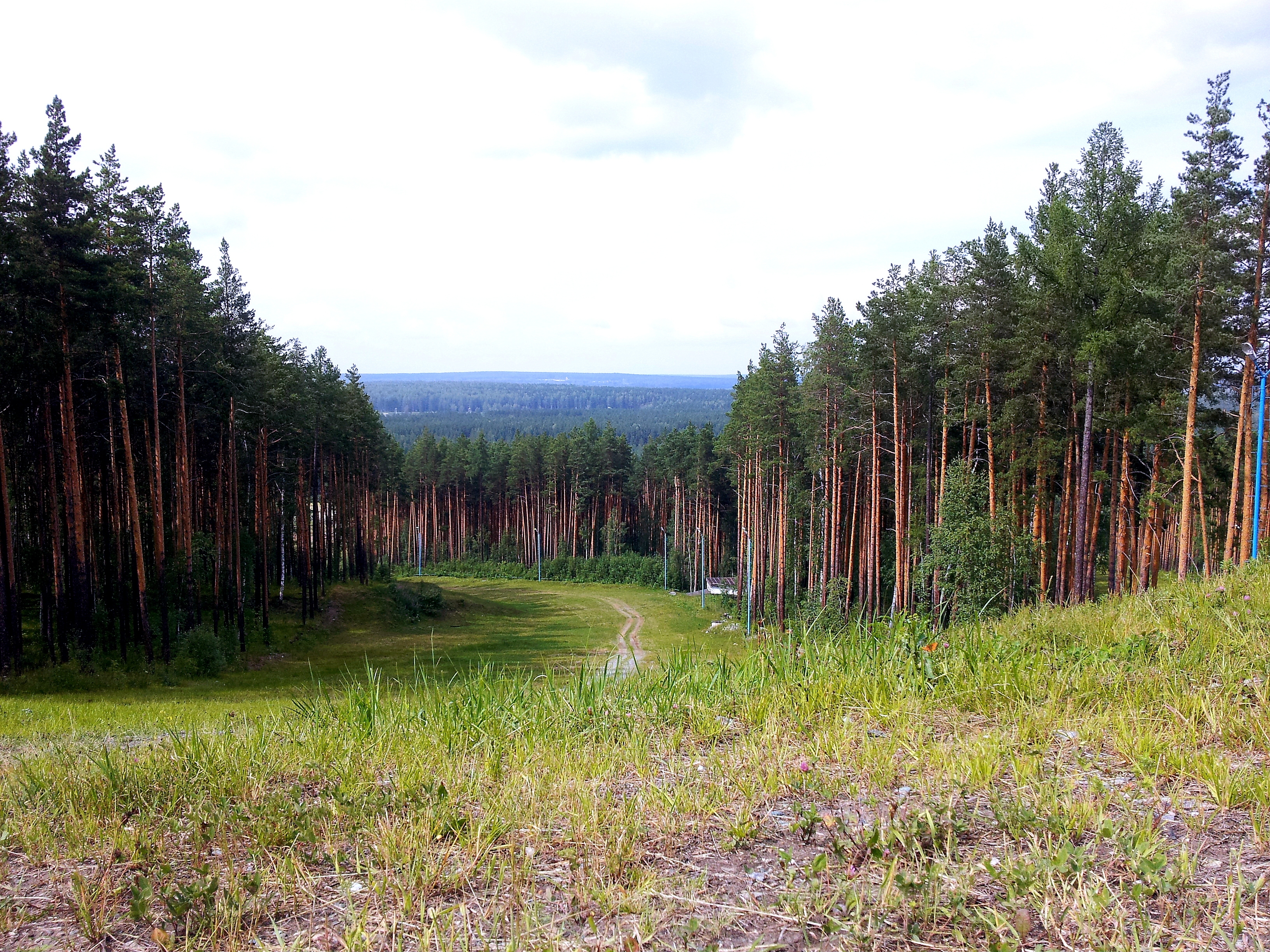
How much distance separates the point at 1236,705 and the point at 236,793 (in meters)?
5.24

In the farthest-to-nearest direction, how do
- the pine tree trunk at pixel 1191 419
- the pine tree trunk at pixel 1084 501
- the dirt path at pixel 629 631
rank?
the dirt path at pixel 629 631 → the pine tree trunk at pixel 1084 501 → the pine tree trunk at pixel 1191 419

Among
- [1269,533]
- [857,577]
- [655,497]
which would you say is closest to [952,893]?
[1269,533]

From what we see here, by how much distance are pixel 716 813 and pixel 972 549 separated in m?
21.7

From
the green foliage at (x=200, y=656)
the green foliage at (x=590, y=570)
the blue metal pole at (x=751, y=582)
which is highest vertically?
the green foliage at (x=200, y=656)

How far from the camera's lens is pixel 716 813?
3.44m

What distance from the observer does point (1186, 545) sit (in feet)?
68.5

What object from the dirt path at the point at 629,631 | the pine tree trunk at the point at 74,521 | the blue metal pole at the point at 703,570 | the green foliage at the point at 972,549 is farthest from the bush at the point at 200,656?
the blue metal pole at the point at 703,570

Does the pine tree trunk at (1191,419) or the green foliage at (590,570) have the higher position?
the pine tree trunk at (1191,419)

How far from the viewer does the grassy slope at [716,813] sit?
103 inches

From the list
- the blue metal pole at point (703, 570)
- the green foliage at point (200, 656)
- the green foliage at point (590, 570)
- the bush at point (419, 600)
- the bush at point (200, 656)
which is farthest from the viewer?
the green foliage at point (590, 570)

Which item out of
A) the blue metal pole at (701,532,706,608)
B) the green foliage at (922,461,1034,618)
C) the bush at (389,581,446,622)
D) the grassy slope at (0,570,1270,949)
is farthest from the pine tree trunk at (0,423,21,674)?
the blue metal pole at (701,532,706,608)

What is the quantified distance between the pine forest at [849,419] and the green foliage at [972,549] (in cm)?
9

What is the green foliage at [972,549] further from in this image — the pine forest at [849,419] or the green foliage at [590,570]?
the green foliage at [590,570]

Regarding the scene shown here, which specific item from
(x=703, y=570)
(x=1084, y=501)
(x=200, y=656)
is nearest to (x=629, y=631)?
(x=703, y=570)
